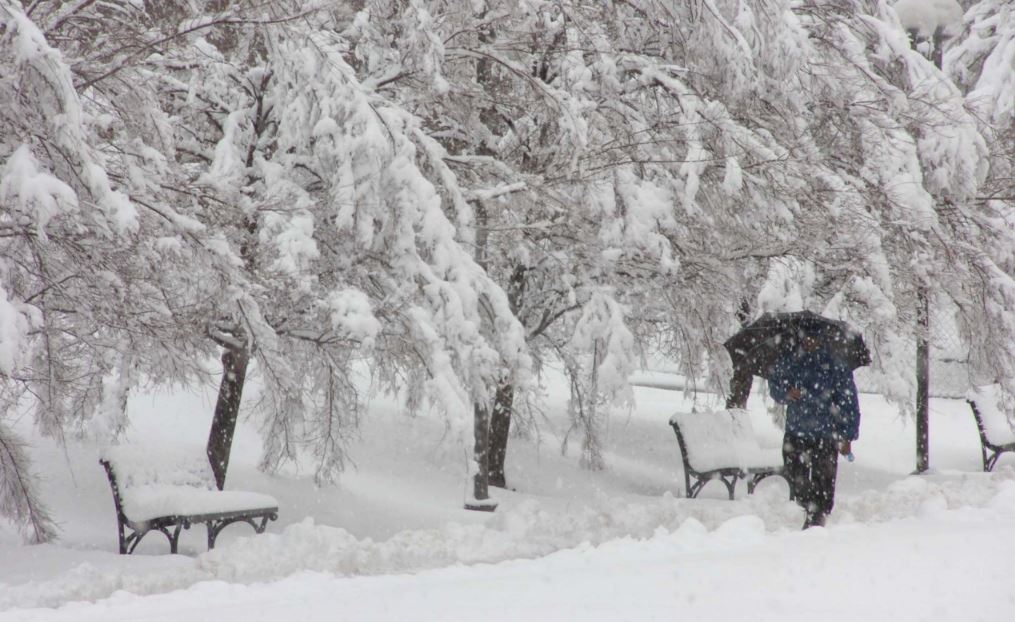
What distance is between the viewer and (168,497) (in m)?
7.79

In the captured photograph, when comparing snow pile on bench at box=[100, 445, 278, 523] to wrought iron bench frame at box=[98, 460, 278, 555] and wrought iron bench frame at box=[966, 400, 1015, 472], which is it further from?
wrought iron bench frame at box=[966, 400, 1015, 472]

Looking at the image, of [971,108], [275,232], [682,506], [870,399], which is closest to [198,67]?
[275,232]

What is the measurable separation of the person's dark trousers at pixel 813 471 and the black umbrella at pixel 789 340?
601 millimetres

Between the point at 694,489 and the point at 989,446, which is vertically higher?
the point at 989,446

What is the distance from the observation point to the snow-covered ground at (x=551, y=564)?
4273mm

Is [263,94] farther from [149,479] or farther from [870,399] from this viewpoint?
[870,399]

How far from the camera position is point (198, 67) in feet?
27.9

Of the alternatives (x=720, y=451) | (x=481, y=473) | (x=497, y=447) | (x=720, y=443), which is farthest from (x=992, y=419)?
(x=481, y=473)

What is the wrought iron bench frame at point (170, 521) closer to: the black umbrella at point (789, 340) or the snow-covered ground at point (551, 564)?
the snow-covered ground at point (551, 564)

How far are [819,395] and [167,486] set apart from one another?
5.52 meters

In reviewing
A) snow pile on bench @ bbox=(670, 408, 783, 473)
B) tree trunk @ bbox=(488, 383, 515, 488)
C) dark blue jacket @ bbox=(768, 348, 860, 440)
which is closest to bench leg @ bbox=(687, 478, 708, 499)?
snow pile on bench @ bbox=(670, 408, 783, 473)

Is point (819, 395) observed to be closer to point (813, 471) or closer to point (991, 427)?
point (813, 471)

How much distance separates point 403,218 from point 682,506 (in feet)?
10.6

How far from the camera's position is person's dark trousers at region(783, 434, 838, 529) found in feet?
23.0
